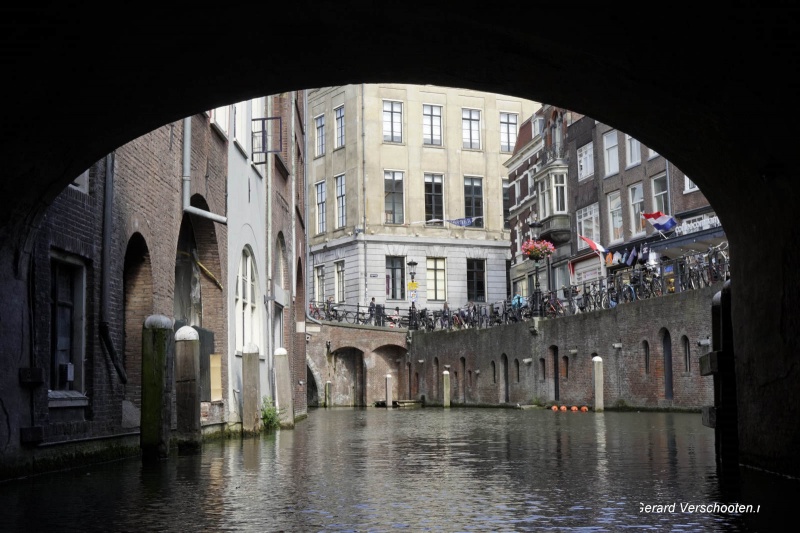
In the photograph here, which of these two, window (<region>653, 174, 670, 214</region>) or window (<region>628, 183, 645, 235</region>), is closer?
window (<region>653, 174, 670, 214</region>)

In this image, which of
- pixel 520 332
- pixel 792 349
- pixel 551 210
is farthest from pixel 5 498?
pixel 551 210

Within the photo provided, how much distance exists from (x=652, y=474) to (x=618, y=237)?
121ft

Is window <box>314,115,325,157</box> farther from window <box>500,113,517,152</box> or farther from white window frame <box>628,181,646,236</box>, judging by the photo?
white window frame <box>628,181,646,236</box>

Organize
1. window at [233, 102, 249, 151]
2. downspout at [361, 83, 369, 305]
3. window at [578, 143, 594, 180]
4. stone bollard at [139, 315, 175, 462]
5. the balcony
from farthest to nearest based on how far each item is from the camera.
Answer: downspout at [361, 83, 369, 305]
the balcony
window at [578, 143, 594, 180]
window at [233, 102, 249, 151]
stone bollard at [139, 315, 175, 462]

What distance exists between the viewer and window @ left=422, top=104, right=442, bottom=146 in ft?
216

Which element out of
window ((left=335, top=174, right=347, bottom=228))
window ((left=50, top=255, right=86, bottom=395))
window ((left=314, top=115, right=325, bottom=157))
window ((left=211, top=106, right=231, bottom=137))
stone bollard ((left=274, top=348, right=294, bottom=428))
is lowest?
stone bollard ((left=274, top=348, right=294, bottom=428))

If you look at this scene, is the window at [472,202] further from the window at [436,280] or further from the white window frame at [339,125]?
the white window frame at [339,125]

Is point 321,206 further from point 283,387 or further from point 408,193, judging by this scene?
point 283,387

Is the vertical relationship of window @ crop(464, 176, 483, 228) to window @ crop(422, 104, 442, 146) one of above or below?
below

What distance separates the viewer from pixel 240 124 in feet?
74.7

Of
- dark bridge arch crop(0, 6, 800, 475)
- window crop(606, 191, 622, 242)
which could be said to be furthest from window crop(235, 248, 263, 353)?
window crop(606, 191, 622, 242)

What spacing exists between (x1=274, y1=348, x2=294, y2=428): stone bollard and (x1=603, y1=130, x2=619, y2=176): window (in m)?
26.5

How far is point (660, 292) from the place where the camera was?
115ft

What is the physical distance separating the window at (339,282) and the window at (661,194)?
80.8 ft
